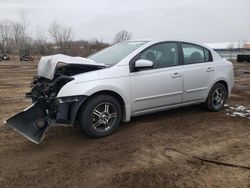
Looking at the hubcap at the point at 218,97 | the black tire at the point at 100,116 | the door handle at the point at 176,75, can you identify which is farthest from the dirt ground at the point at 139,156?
the door handle at the point at 176,75

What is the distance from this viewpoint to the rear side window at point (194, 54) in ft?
20.3

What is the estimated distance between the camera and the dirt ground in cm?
362

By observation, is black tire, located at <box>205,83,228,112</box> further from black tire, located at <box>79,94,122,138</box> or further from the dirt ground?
black tire, located at <box>79,94,122,138</box>

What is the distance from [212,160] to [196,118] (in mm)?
2138

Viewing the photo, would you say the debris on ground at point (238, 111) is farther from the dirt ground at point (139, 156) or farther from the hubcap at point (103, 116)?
the hubcap at point (103, 116)

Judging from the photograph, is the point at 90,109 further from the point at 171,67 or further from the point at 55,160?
the point at 171,67

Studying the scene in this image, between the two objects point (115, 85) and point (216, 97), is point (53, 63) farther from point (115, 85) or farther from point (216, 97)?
point (216, 97)

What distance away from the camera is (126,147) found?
4641 mm

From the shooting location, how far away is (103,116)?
16.5 feet

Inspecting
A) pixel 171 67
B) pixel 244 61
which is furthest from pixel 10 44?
pixel 171 67

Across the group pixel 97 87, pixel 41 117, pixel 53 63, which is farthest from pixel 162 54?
pixel 41 117

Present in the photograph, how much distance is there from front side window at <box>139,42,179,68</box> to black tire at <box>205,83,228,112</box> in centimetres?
124

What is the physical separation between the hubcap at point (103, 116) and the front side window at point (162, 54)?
1.13 metres

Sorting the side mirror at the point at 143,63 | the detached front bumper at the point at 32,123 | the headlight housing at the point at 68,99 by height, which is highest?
the side mirror at the point at 143,63
